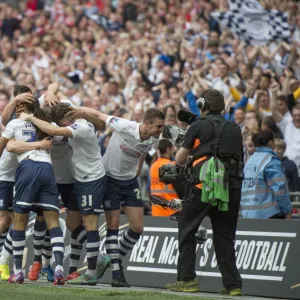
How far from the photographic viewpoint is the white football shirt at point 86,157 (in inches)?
502

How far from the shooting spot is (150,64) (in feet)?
73.6

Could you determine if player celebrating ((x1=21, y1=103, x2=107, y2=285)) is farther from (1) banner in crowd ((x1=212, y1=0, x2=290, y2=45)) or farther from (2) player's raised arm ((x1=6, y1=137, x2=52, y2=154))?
(1) banner in crowd ((x1=212, y1=0, x2=290, y2=45))

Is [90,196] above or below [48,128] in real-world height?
below

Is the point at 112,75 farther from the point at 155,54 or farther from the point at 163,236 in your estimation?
the point at 163,236

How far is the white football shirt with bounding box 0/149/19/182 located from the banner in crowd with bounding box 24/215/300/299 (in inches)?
71.9

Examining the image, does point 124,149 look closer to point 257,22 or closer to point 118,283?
point 118,283

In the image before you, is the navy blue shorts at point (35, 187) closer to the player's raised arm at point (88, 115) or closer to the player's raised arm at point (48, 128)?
the player's raised arm at point (48, 128)

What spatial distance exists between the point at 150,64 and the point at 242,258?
10293mm

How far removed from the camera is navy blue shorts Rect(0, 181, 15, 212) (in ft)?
43.9

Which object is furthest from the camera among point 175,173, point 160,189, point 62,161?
point 160,189

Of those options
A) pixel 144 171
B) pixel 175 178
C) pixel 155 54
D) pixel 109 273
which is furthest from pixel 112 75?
pixel 175 178

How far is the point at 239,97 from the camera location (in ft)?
57.8

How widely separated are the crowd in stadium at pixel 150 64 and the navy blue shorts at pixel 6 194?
32.1 inches

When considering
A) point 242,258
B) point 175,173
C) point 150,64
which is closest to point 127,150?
point 175,173
